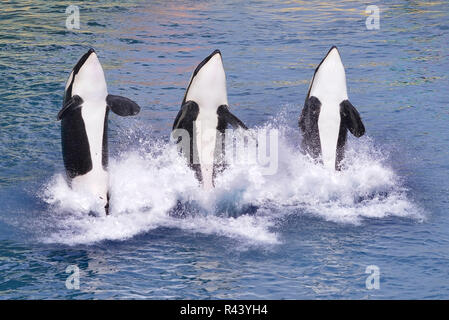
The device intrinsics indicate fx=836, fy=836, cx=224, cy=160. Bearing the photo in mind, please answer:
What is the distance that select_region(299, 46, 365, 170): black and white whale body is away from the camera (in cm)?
970

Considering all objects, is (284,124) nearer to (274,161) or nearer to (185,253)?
(274,161)

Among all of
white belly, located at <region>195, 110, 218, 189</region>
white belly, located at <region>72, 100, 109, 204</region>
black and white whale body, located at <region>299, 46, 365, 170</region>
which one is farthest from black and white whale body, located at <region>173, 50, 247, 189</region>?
black and white whale body, located at <region>299, 46, 365, 170</region>

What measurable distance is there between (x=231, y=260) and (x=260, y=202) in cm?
161

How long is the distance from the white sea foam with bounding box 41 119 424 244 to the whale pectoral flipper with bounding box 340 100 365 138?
1.64 feet

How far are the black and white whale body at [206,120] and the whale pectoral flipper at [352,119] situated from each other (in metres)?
1.42

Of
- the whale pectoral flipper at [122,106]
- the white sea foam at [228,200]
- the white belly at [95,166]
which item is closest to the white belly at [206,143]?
the white sea foam at [228,200]

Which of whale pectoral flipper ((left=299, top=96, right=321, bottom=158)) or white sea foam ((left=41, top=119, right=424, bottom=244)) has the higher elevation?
whale pectoral flipper ((left=299, top=96, right=321, bottom=158))

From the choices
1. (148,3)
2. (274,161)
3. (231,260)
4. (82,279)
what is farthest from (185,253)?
(148,3)

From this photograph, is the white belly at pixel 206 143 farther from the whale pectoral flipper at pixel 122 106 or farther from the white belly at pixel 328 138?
the white belly at pixel 328 138

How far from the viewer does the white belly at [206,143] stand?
9.27m

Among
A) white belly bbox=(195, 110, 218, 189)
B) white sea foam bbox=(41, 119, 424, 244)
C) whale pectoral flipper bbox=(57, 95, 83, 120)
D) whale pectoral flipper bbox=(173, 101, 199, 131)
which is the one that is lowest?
white sea foam bbox=(41, 119, 424, 244)

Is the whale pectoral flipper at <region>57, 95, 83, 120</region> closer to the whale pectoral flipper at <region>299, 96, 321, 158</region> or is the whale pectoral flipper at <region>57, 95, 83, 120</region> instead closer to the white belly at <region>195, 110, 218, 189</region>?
the white belly at <region>195, 110, 218, 189</region>

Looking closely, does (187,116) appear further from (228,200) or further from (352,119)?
(352,119)

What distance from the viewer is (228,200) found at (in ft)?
30.1
